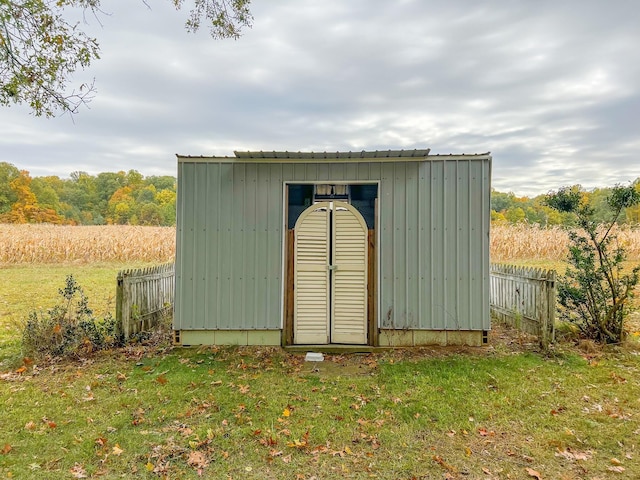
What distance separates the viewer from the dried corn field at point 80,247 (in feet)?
44.2

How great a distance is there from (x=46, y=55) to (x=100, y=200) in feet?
135

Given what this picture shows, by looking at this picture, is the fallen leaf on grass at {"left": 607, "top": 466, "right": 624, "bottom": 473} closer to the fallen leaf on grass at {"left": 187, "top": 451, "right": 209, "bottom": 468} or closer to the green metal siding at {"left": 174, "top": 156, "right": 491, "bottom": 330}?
the green metal siding at {"left": 174, "top": 156, "right": 491, "bottom": 330}

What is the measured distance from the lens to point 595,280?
5422mm

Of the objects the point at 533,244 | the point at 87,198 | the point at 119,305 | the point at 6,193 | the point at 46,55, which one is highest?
the point at 87,198

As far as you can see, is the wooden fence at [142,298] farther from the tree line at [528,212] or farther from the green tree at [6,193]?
the green tree at [6,193]

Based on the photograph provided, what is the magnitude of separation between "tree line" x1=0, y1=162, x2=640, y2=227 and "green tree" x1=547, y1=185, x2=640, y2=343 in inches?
859

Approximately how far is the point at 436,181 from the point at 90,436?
16.1ft

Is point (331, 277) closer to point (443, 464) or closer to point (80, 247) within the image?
point (443, 464)

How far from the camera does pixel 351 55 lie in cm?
816

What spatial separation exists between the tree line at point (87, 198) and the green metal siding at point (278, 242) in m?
29.2

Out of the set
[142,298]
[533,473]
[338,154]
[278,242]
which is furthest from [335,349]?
[142,298]

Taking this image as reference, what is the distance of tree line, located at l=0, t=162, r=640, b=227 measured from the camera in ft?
95.3

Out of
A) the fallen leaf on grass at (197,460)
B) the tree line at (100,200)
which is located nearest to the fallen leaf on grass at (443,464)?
the fallen leaf on grass at (197,460)

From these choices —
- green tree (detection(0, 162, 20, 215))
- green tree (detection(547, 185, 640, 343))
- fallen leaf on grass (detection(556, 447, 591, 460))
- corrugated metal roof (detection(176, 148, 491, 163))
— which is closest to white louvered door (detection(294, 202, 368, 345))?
corrugated metal roof (detection(176, 148, 491, 163))
